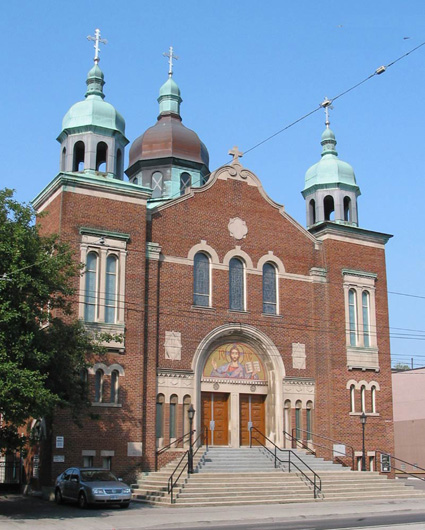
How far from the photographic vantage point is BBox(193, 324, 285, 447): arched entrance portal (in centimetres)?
3052

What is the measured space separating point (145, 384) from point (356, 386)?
10.1 meters

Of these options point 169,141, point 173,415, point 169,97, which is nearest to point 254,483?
point 173,415

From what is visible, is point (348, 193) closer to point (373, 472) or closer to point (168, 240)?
point (168, 240)

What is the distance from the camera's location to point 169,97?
129ft

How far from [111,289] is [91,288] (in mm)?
807

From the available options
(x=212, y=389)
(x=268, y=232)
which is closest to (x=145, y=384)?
(x=212, y=389)

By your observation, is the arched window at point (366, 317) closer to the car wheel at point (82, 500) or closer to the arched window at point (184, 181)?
the arched window at point (184, 181)

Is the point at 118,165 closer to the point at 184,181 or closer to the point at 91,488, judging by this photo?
the point at 184,181

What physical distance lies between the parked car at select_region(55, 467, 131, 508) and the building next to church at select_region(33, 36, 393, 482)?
1.79 metres

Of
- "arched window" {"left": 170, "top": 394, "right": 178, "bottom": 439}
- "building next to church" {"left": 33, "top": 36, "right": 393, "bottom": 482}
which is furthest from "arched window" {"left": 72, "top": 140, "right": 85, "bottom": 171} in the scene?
"arched window" {"left": 170, "top": 394, "right": 178, "bottom": 439}

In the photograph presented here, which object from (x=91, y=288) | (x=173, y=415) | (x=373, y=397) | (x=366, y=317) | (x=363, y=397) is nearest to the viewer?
(x=91, y=288)

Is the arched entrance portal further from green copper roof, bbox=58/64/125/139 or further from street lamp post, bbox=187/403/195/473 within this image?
green copper roof, bbox=58/64/125/139

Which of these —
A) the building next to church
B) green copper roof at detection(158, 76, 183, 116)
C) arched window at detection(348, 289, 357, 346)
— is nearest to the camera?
the building next to church

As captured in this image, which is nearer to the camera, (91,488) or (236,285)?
(91,488)
